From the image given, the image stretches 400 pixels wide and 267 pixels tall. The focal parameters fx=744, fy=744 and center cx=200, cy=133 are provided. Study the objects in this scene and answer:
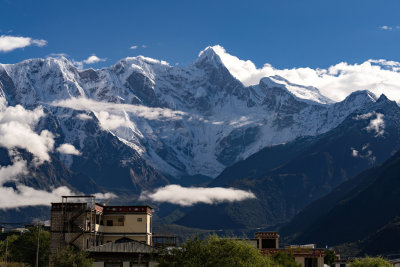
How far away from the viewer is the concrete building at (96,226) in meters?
164

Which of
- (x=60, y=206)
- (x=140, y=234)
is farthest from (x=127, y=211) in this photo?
(x=60, y=206)

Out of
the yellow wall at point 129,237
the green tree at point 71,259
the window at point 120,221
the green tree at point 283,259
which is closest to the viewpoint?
the green tree at point 71,259

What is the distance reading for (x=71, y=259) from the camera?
14162 cm

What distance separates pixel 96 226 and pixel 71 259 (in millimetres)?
29130

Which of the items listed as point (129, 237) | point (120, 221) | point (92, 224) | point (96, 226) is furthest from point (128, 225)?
point (92, 224)

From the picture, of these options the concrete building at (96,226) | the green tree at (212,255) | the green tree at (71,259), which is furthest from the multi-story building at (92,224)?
the green tree at (212,255)

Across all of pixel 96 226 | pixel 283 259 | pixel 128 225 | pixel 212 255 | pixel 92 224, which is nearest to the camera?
pixel 212 255

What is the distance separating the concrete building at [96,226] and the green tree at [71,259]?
17.2 feet

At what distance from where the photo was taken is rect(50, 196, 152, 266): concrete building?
164500mm

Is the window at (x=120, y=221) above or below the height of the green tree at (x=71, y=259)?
above

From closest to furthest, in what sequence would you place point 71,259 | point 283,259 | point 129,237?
point 71,259 < point 283,259 < point 129,237

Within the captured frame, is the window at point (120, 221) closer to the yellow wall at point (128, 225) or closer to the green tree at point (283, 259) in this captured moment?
the yellow wall at point (128, 225)

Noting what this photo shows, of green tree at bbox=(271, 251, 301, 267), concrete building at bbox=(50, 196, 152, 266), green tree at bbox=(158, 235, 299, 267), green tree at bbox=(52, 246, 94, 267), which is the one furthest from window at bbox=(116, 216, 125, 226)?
green tree at bbox=(158, 235, 299, 267)

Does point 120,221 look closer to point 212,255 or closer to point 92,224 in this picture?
point 92,224
